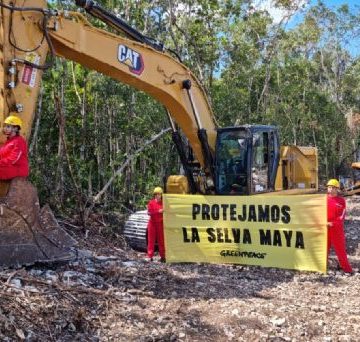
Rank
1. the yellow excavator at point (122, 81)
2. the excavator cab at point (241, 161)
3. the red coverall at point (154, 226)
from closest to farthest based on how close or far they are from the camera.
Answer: the yellow excavator at point (122, 81)
the red coverall at point (154, 226)
the excavator cab at point (241, 161)

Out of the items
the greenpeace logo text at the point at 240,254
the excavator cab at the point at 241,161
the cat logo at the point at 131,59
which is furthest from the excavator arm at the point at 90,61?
the greenpeace logo text at the point at 240,254

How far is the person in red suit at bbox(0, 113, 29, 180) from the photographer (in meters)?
6.09

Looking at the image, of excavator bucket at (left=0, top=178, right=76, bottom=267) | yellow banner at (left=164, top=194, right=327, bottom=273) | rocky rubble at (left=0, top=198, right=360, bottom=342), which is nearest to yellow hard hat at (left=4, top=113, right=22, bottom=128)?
excavator bucket at (left=0, top=178, right=76, bottom=267)

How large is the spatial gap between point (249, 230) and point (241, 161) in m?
1.44

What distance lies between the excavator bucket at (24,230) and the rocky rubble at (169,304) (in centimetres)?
19

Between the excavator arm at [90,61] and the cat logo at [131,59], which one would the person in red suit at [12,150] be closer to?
the excavator arm at [90,61]

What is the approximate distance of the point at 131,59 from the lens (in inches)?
318

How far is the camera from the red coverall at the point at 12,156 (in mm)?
6121

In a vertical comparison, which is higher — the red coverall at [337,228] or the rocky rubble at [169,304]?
the red coverall at [337,228]

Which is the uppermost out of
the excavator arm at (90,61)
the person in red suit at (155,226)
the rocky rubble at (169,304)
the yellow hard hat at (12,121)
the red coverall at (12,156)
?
the excavator arm at (90,61)

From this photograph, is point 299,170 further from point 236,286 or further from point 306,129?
point 306,129

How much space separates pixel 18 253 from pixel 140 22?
12404 millimetres

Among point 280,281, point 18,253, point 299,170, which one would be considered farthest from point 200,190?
point 18,253

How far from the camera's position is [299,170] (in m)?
12.8
